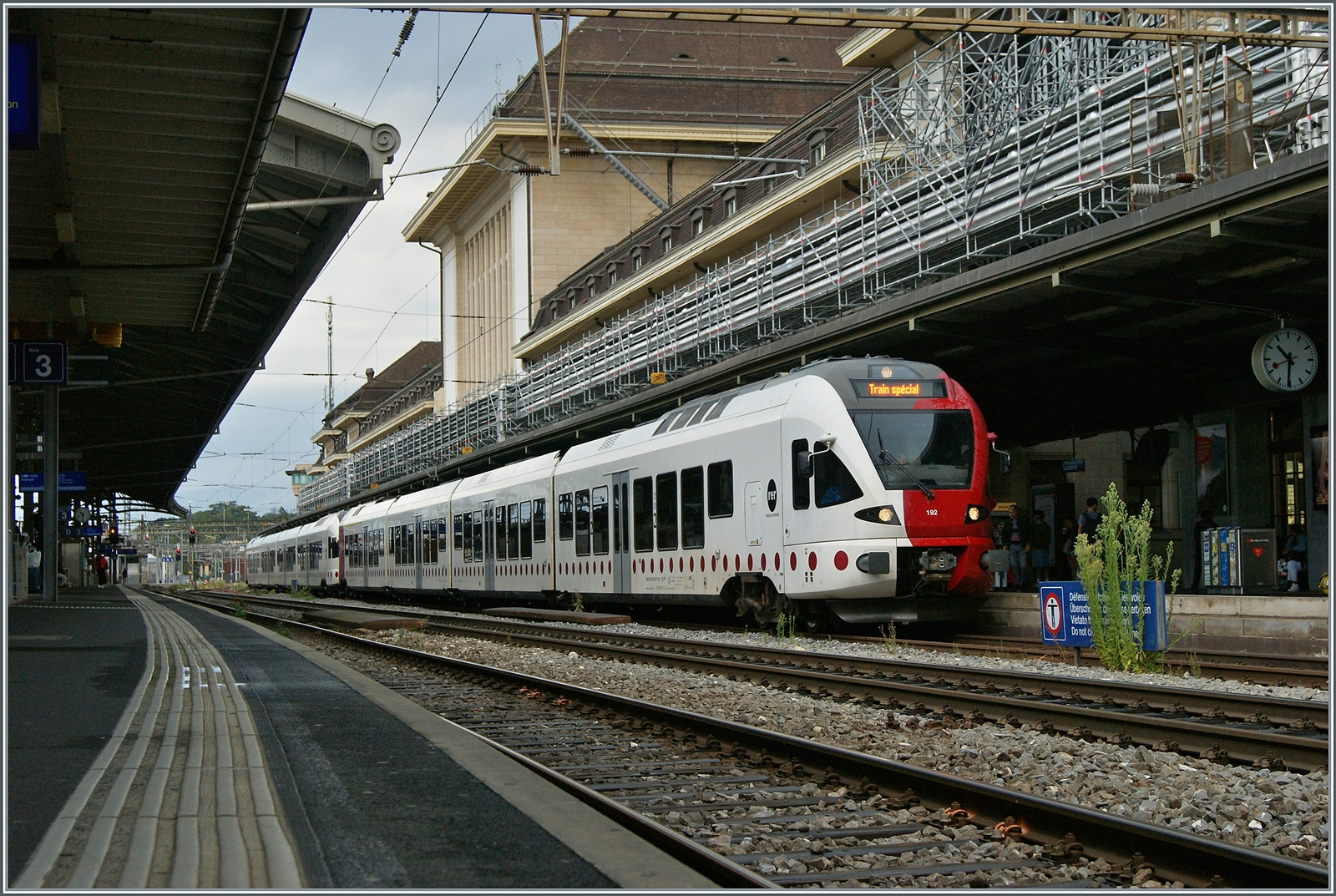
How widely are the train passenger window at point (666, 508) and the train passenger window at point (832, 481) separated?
402 centimetres

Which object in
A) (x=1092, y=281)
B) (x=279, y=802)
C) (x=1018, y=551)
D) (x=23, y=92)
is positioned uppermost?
(x=23, y=92)

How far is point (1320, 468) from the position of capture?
58.4 feet

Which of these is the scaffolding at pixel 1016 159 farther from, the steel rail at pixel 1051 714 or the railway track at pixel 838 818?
the railway track at pixel 838 818

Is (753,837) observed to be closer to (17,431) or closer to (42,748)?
(42,748)

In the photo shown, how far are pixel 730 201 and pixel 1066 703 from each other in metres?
36.2

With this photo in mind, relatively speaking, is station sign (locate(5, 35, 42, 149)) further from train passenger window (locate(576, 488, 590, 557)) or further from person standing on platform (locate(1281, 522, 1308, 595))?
person standing on platform (locate(1281, 522, 1308, 595))

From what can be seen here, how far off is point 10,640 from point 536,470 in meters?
11.4

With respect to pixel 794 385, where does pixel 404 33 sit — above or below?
above

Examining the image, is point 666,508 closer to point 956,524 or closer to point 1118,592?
point 956,524

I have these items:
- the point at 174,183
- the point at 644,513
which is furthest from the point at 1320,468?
the point at 174,183

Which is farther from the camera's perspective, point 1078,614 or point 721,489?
point 721,489

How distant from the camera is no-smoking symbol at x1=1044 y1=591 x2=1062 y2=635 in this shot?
12602 millimetres

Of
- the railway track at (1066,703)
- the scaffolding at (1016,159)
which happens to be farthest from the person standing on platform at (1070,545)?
the railway track at (1066,703)

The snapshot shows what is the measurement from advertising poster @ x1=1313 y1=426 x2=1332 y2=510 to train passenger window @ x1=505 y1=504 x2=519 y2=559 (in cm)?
1480
